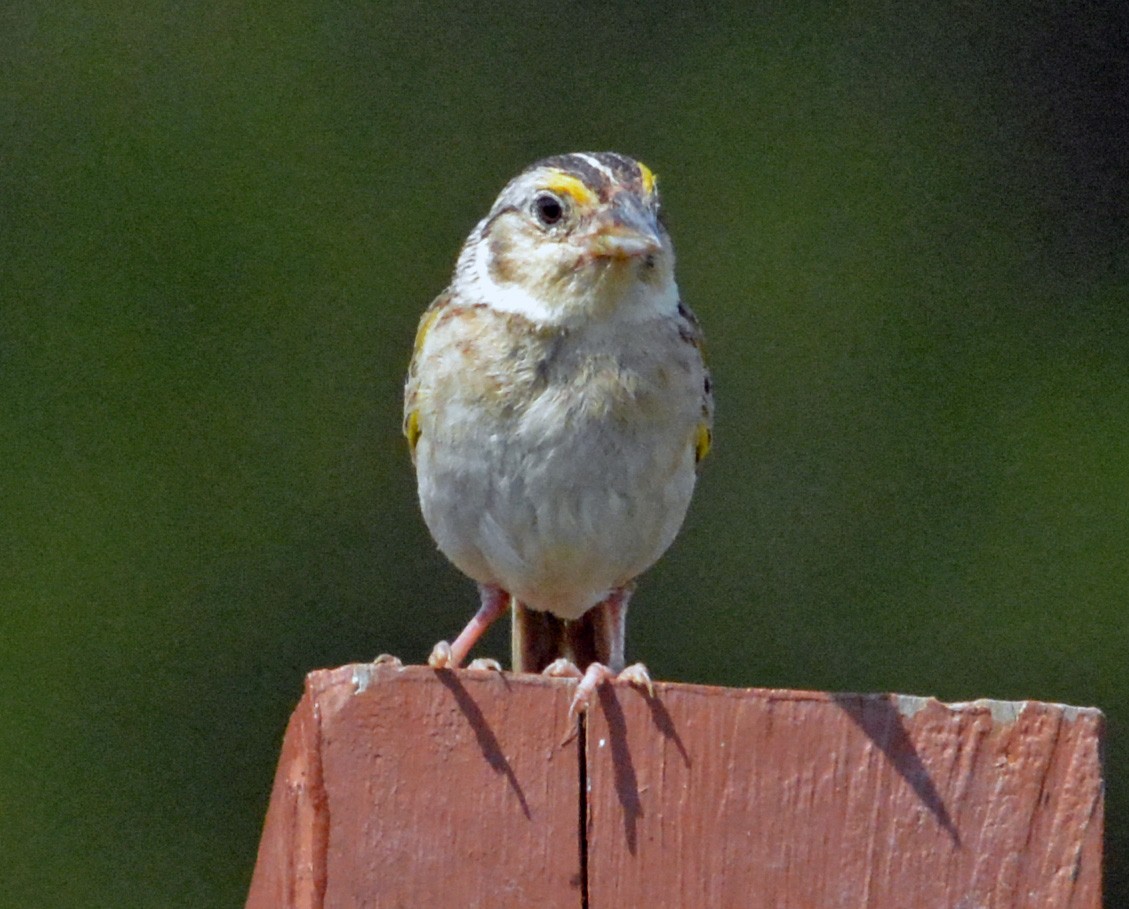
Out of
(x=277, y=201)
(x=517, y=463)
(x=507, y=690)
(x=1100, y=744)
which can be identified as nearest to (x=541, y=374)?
(x=517, y=463)

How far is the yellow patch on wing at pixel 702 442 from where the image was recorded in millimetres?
4566

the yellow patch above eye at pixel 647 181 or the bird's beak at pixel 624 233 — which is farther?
the yellow patch above eye at pixel 647 181

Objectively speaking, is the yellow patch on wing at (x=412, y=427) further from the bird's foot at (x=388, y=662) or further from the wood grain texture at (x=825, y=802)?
the wood grain texture at (x=825, y=802)

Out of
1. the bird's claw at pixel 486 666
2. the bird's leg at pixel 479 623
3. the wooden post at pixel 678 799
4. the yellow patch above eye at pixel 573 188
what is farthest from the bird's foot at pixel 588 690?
the yellow patch above eye at pixel 573 188

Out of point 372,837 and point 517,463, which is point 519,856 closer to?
point 372,837

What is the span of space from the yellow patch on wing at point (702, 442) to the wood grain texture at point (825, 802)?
4.26 ft

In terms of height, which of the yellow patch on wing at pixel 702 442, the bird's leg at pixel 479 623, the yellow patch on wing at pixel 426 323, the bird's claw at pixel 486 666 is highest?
the yellow patch on wing at pixel 426 323

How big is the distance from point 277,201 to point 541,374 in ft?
15.4

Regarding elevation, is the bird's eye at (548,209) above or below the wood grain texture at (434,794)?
above

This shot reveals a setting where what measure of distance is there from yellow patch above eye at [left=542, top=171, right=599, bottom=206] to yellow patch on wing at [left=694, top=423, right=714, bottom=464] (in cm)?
46

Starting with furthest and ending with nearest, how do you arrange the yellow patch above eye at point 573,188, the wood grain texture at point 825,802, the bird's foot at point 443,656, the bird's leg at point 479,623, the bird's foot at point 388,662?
the yellow patch above eye at point 573,188
the bird's leg at point 479,623
the bird's foot at point 443,656
the bird's foot at point 388,662
the wood grain texture at point 825,802

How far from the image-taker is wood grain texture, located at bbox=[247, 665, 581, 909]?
3.28m

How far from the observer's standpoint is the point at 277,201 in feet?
29.1

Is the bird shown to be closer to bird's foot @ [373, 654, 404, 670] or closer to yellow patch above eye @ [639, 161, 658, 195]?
yellow patch above eye @ [639, 161, 658, 195]
